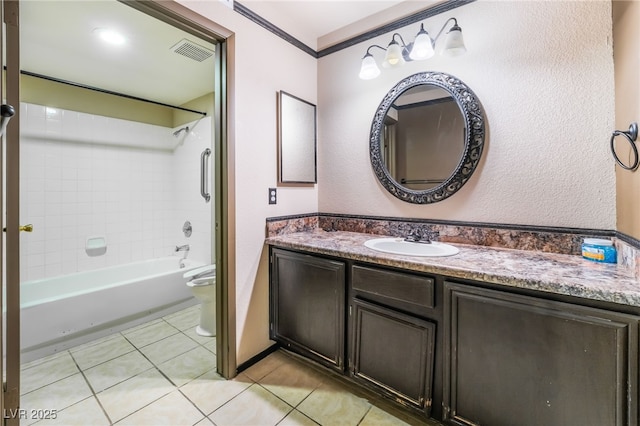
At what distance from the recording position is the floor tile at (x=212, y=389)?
151 centimetres

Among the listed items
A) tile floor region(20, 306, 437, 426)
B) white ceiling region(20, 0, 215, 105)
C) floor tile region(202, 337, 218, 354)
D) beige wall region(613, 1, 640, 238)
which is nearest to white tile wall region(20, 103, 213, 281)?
white ceiling region(20, 0, 215, 105)

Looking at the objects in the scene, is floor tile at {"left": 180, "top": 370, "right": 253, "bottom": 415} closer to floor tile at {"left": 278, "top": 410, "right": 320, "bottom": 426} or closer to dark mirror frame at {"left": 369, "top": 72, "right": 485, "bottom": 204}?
floor tile at {"left": 278, "top": 410, "right": 320, "bottom": 426}

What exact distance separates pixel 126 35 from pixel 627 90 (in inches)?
114

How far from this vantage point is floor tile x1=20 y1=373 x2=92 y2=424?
57.9 inches

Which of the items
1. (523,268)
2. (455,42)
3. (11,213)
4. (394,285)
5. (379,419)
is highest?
(455,42)

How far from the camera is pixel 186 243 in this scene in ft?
10.9

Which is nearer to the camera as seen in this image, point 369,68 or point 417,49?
point 417,49

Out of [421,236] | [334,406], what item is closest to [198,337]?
[334,406]

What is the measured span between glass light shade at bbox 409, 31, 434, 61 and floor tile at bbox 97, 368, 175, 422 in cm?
247

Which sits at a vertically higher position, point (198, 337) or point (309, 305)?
point (309, 305)

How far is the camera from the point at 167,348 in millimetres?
2061

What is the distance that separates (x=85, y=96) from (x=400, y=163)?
10.8 ft

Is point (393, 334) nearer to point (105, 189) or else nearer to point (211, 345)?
point (211, 345)

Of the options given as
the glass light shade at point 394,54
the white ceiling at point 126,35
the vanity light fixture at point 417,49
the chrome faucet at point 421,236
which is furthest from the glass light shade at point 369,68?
the chrome faucet at point 421,236
